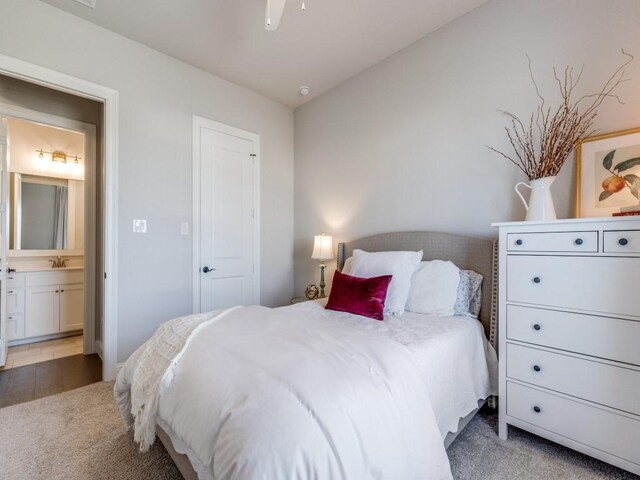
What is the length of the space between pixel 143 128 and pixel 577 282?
3.39 meters

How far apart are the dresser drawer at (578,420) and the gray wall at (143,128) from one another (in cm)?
279

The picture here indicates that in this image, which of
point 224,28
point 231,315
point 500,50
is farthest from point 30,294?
point 500,50

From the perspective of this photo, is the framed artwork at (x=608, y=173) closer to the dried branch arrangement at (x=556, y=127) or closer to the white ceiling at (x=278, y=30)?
the dried branch arrangement at (x=556, y=127)

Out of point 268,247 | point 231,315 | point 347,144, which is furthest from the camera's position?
point 268,247

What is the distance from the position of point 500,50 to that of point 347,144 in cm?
154

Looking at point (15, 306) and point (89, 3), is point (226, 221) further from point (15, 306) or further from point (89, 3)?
point (15, 306)

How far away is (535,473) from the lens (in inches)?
55.8

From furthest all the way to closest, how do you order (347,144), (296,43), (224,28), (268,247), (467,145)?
(268,247) < (347,144) < (296,43) < (224,28) < (467,145)

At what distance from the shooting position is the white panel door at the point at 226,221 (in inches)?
121

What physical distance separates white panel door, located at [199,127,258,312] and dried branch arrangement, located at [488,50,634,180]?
2563 mm

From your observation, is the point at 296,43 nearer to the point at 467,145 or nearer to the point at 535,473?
the point at 467,145

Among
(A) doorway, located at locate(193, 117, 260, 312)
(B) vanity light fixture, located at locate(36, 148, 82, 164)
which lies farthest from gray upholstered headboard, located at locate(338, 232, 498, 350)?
(B) vanity light fixture, located at locate(36, 148, 82, 164)

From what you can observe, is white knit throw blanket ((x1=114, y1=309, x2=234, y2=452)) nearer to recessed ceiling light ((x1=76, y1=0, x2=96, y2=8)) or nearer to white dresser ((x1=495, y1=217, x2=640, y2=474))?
white dresser ((x1=495, y1=217, x2=640, y2=474))

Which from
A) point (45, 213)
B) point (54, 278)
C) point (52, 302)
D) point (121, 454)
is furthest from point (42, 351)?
point (121, 454)
